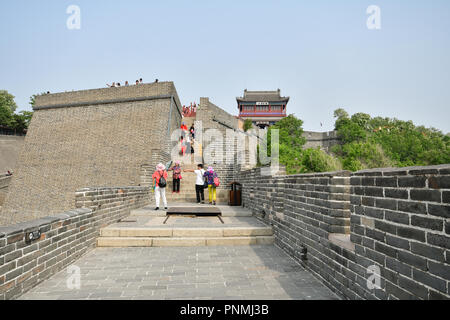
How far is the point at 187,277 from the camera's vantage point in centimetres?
371

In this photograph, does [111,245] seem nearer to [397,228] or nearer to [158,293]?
A: [158,293]

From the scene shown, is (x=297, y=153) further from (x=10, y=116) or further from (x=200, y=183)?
(x=10, y=116)

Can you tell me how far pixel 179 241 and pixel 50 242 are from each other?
2378mm

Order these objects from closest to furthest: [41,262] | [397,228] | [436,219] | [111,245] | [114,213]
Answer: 1. [436,219]
2. [397,228]
3. [41,262]
4. [111,245]
5. [114,213]

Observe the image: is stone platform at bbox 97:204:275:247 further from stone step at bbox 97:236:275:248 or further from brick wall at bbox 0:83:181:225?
brick wall at bbox 0:83:181:225

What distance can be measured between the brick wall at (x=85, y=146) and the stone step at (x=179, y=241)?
29.9 feet

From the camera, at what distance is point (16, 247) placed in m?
3.15

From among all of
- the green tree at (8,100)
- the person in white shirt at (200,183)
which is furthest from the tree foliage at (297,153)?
the green tree at (8,100)

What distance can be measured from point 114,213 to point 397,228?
6.39 meters

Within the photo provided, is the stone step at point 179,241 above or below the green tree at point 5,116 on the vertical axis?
below

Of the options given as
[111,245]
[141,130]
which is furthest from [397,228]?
[141,130]

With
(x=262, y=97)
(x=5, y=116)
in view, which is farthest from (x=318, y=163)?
(x=5, y=116)

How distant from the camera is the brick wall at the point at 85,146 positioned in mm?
16297

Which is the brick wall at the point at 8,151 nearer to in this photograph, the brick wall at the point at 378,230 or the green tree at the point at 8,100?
the green tree at the point at 8,100
